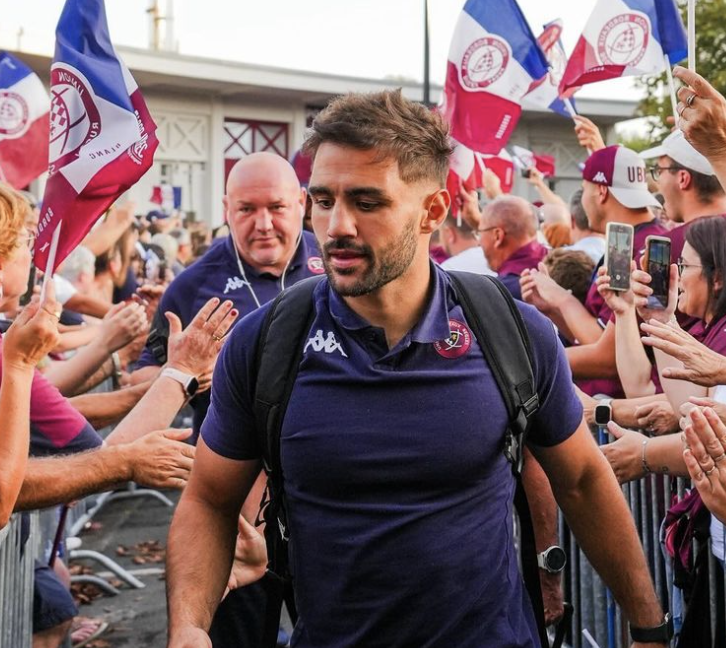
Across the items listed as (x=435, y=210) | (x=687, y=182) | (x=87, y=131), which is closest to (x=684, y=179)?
(x=687, y=182)

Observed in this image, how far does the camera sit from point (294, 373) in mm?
2582

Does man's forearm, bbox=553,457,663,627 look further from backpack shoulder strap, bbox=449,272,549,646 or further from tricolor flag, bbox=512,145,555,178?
tricolor flag, bbox=512,145,555,178

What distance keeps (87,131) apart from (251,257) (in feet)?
4.04

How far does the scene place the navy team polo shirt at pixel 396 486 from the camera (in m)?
2.48

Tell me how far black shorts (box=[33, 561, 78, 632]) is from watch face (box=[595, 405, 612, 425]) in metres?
2.59

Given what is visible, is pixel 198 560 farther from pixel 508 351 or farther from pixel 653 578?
pixel 653 578

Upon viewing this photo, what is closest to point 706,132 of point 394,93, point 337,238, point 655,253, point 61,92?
point 655,253

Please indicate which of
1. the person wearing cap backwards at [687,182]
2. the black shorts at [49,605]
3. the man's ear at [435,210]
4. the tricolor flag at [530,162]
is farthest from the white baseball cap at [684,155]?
the tricolor flag at [530,162]

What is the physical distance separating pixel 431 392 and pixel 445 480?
0.22 m

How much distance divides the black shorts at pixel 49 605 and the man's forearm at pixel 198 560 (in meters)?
2.18

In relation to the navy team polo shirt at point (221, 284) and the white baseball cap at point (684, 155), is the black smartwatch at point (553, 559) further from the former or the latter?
the white baseball cap at point (684, 155)

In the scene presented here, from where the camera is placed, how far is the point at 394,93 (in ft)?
8.93

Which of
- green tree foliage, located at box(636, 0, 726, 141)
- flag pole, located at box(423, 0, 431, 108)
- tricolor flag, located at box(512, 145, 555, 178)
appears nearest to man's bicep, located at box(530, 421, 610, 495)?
tricolor flag, located at box(512, 145, 555, 178)

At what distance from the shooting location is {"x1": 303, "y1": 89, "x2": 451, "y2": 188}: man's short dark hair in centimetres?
259
